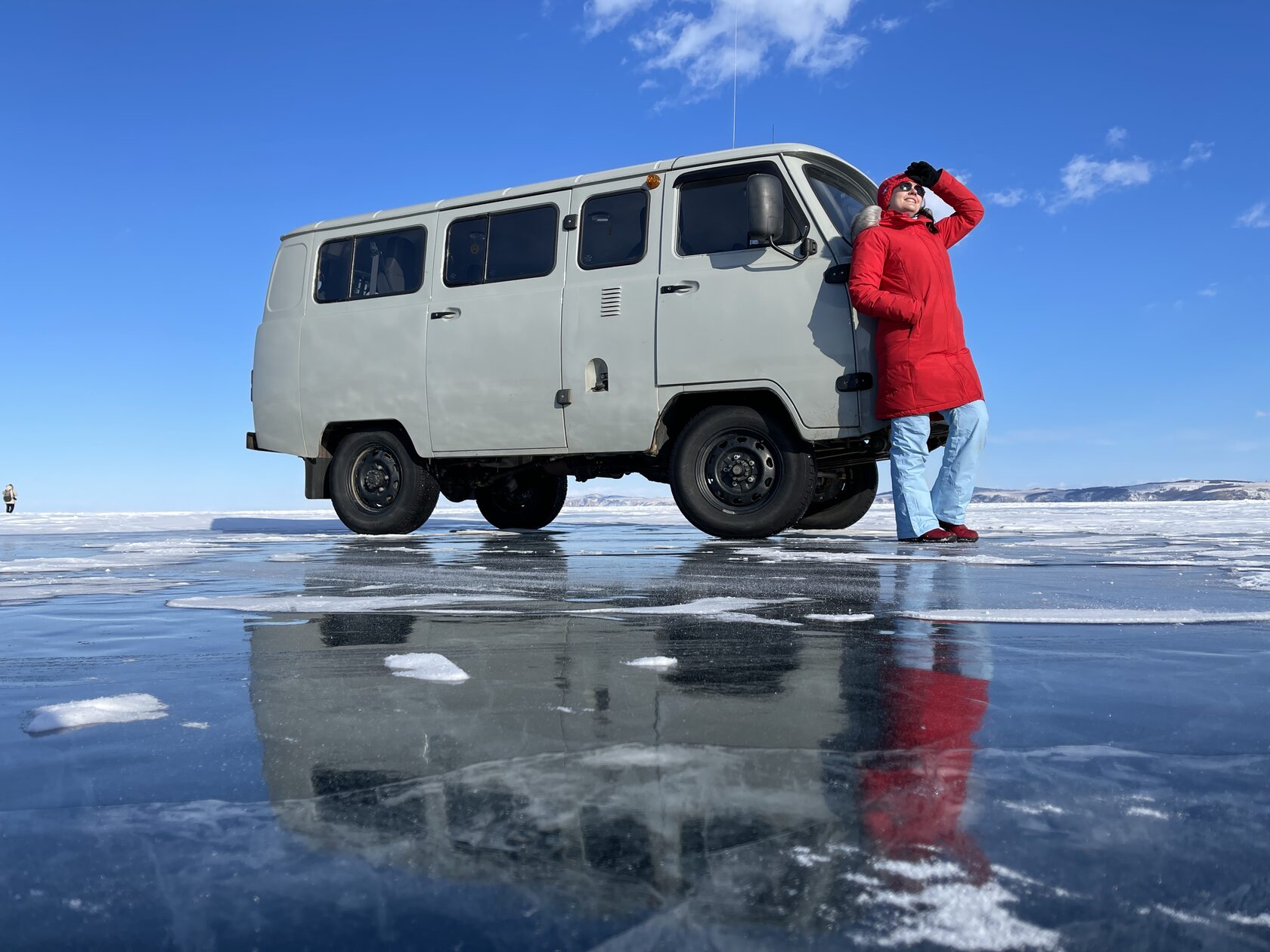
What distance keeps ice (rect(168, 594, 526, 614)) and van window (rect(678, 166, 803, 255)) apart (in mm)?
3448

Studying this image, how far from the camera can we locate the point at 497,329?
21.8 feet

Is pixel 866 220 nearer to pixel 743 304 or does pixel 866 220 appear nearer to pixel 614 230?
pixel 743 304

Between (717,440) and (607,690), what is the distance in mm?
4592

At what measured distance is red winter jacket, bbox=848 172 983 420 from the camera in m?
5.40

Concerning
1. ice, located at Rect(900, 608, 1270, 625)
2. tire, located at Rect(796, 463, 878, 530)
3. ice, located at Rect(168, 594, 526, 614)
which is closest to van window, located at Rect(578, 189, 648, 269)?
tire, located at Rect(796, 463, 878, 530)

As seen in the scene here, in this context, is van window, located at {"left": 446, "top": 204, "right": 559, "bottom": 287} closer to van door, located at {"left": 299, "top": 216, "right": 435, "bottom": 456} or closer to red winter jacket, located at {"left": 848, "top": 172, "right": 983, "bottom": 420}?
van door, located at {"left": 299, "top": 216, "right": 435, "bottom": 456}

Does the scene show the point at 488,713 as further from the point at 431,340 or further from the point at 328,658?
the point at 431,340

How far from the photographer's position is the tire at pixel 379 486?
287 inches

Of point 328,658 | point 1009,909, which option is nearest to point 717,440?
point 328,658

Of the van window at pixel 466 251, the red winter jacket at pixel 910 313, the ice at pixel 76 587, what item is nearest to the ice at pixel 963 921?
the ice at pixel 76 587

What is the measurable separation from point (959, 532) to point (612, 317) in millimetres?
2467

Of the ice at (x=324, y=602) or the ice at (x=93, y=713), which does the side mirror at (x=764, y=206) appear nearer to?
the ice at (x=324, y=602)

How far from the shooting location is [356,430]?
751 centimetres

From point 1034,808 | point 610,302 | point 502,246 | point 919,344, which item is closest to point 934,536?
point 919,344
